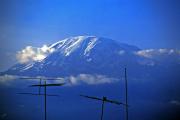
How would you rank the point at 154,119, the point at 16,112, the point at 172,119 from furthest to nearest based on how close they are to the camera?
the point at 16,112 → the point at 154,119 → the point at 172,119

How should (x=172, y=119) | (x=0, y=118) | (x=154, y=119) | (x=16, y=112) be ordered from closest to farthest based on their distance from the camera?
(x=0, y=118) < (x=172, y=119) < (x=154, y=119) < (x=16, y=112)

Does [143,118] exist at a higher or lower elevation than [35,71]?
lower

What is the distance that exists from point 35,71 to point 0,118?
76.9 meters

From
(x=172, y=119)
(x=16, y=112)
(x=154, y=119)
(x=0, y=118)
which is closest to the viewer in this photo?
(x=0, y=118)

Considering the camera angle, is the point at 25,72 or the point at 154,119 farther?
the point at 25,72

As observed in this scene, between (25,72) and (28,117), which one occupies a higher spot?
(25,72)

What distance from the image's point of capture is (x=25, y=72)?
194 m

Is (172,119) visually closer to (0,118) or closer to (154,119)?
(154,119)

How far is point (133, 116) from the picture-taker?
199 m

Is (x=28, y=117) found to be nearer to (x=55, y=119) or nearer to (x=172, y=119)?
(x=55, y=119)

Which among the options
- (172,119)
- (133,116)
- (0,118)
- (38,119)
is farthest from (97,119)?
(0,118)

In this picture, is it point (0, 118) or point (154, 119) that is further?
point (154, 119)

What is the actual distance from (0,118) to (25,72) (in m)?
72.1

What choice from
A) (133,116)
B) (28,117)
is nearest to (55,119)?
(28,117)
